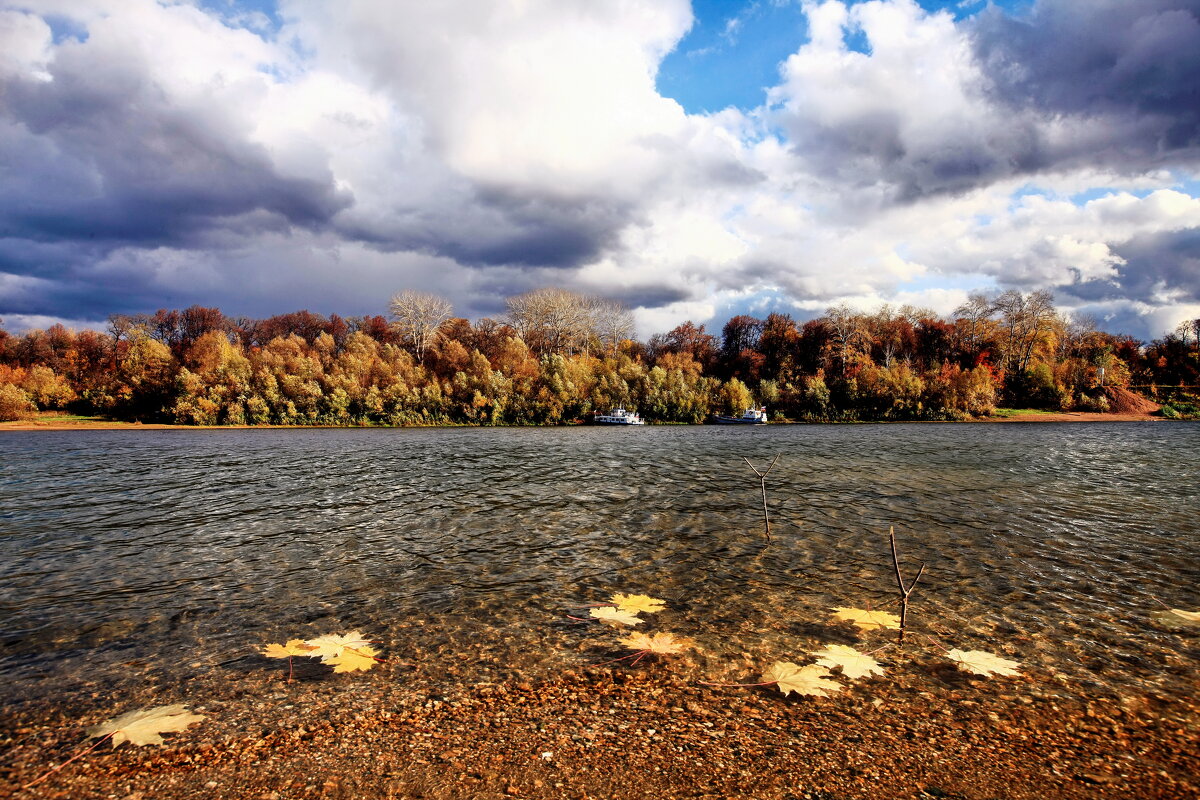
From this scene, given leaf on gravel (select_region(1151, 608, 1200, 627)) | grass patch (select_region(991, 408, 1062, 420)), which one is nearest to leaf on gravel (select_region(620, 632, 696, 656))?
leaf on gravel (select_region(1151, 608, 1200, 627))

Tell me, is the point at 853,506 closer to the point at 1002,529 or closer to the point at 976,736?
the point at 1002,529

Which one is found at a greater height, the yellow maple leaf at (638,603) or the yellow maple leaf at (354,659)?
the yellow maple leaf at (354,659)

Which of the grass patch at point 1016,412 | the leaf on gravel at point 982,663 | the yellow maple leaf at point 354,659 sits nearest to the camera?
the leaf on gravel at point 982,663

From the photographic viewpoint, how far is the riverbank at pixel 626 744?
220 inches

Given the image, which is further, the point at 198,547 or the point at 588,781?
the point at 198,547

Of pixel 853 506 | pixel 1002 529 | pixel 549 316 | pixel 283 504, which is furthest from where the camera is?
pixel 549 316

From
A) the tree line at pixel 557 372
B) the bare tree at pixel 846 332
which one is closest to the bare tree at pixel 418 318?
the tree line at pixel 557 372

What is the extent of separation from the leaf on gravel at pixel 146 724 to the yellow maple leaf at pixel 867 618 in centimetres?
1077

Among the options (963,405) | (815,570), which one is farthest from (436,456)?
(963,405)

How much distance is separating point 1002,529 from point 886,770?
1706 cm

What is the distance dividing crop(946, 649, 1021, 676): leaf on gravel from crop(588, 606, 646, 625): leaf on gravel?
214 inches

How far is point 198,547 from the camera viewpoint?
57.0 ft

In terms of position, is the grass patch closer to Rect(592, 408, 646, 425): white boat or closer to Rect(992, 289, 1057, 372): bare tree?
Rect(992, 289, 1057, 372): bare tree

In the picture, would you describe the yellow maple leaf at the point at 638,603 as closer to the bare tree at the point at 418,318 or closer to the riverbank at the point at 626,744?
the riverbank at the point at 626,744
